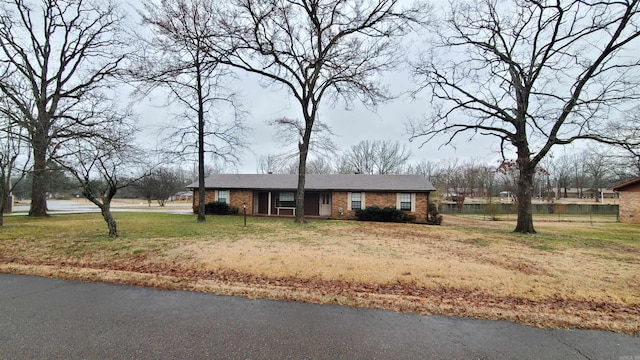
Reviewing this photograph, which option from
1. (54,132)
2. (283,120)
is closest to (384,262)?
(283,120)

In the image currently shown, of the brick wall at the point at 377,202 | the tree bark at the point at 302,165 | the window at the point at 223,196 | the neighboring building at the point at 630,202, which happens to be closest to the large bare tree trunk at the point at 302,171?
the tree bark at the point at 302,165

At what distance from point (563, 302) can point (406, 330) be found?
291 cm

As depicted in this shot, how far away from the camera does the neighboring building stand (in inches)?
864

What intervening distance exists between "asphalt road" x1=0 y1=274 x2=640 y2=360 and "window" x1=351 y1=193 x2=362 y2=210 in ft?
54.0

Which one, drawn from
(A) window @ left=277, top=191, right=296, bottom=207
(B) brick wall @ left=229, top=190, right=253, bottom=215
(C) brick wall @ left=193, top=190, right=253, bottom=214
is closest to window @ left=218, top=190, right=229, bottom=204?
(C) brick wall @ left=193, top=190, right=253, bottom=214

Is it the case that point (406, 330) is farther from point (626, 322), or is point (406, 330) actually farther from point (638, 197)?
point (638, 197)

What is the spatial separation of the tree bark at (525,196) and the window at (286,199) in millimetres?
14497

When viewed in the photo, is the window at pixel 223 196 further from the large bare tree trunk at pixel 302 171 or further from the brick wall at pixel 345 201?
the large bare tree trunk at pixel 302 171

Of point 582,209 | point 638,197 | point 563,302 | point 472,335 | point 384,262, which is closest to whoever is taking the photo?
point 472,335

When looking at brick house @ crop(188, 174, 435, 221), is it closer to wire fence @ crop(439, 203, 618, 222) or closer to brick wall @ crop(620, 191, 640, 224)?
brick wall @ crop(620, 191, 640, 224)

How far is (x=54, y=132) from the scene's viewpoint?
15.9 metres

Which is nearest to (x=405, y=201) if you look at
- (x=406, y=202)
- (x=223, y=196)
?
(x=406, y=202)

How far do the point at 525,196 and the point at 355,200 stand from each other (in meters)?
9.89

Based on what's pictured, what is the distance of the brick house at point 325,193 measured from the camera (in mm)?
19859
